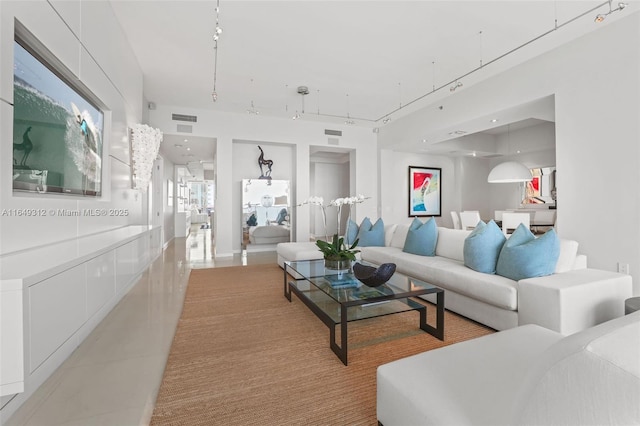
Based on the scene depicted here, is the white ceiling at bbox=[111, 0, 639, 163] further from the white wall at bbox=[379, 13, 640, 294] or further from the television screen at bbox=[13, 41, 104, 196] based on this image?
the television screen at bbox=[13, 41, 104, 196]

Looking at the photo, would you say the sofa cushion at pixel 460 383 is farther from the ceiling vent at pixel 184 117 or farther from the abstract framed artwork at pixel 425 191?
the abstract framed artwork at pixel 425 191

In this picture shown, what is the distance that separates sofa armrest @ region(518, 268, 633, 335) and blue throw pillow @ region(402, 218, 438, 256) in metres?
1.38

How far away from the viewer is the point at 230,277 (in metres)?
4.34

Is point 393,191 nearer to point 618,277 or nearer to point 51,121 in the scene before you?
point 618,277

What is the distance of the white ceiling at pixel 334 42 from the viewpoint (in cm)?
319

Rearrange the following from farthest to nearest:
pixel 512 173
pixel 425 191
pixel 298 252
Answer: pixel 425 191
pixel 512 173
pixel 298 252

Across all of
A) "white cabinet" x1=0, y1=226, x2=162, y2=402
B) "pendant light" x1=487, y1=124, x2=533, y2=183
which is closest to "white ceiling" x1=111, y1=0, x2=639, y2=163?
"pendant light" x1=487, y1=124, x2=533, y2=183

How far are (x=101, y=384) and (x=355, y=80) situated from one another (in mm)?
4957

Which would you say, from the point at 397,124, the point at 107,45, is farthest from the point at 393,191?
the point at 107,45

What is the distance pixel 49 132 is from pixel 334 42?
320 centimetres

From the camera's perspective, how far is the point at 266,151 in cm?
720

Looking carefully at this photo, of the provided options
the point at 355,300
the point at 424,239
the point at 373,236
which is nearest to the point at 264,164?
the point at 373,236

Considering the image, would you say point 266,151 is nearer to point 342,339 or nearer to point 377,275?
point 377,275

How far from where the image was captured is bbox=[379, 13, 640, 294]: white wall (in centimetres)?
324
